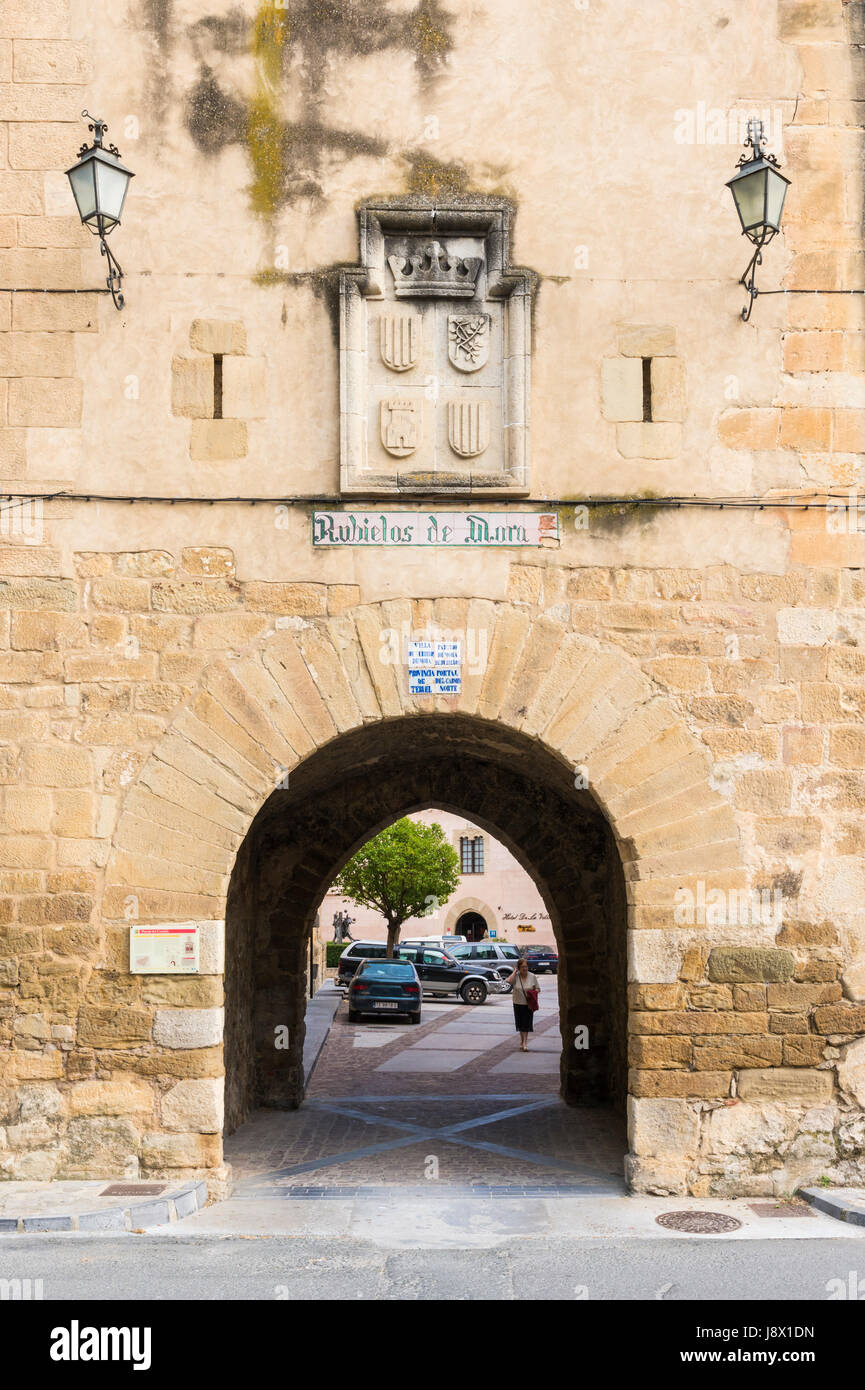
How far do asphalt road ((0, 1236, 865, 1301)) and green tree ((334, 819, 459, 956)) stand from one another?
2424 cm

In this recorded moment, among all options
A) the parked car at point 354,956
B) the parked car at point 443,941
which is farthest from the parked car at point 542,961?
the parked car at point 354,956

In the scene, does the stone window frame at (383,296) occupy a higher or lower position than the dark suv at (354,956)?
higher

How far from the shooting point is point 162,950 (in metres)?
6.93

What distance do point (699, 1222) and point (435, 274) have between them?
5.20 metres

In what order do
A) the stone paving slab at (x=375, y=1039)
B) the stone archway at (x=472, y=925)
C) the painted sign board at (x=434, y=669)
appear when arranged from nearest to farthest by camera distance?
the painted sign board at (x=434, y=669) < the stone paving slab at (x=375, y=1039) < the stone archway at (x=472, y=925)

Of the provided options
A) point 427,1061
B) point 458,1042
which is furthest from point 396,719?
point 458,1042

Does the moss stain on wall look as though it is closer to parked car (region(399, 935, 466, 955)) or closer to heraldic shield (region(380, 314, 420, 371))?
heraldic shield (region(380, 314, 420, 371))

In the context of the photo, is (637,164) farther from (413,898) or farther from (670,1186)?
(413,898)

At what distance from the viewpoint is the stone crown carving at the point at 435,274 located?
7344 millimetres

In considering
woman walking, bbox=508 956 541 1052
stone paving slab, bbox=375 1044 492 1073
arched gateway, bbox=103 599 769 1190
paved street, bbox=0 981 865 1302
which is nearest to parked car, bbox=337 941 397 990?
stone paving slab, bbox=375 1044 492 1073

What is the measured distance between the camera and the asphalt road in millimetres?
5309

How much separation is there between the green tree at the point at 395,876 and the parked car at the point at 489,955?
4.79 feet

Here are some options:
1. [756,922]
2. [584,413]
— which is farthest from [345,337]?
[756,922]

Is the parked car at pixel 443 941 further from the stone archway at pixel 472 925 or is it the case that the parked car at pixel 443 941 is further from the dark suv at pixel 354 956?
the stone archway at pixel 472 925
